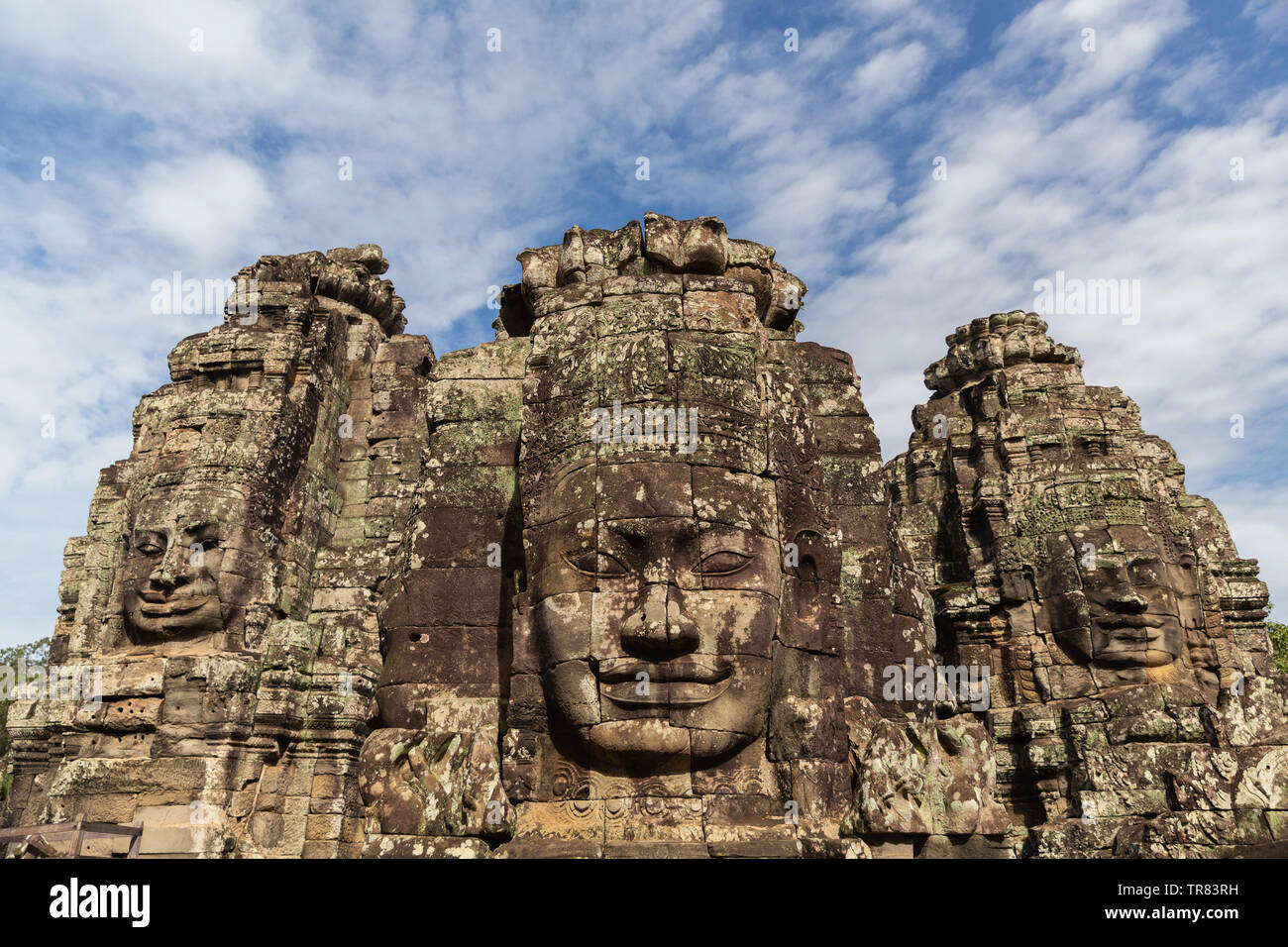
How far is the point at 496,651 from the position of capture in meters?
6.28

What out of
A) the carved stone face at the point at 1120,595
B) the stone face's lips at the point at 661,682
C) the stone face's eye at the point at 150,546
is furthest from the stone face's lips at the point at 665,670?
the carved stone face at the point at 1120,595

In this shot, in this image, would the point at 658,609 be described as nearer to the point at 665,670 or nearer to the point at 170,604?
the point at 665,670

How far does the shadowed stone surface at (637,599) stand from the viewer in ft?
17.8

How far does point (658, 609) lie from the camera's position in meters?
5.24

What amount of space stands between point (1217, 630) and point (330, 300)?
49.3 ft

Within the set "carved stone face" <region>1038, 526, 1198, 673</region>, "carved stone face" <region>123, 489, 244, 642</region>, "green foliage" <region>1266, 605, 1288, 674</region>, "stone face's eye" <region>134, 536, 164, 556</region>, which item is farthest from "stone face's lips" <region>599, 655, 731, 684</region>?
"green foliage" <region>1266, 605, 1288, 674</region>

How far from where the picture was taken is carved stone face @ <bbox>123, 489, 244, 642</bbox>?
10.7 m

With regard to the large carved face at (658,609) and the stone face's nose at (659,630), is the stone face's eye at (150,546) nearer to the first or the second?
the large carved face at (658,609)

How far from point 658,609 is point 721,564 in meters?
0.50

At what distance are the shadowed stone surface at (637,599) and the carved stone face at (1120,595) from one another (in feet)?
0.19

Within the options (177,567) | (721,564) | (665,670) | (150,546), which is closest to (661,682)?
(665,670)
